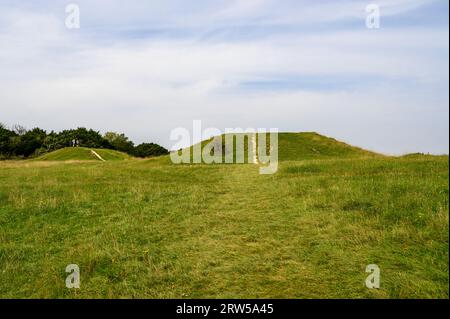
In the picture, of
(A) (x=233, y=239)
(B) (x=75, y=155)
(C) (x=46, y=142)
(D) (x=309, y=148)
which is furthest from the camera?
(C) (x=46, y=142)

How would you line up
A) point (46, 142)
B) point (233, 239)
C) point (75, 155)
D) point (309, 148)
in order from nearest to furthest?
point (233, 239), point (309, 148), point (75, 155), point (46, 142)

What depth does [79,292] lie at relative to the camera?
28.5ft

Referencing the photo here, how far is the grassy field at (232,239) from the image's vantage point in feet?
27.9

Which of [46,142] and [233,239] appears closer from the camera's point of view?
[233,239]

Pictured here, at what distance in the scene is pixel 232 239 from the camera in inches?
458

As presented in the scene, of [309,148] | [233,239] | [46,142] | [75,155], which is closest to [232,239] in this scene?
[233,239]

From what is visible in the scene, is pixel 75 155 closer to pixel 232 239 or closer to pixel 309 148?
pixel 309 148

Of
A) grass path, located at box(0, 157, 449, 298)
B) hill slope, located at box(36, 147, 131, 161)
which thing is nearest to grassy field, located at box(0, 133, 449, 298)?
grass path, located at box(0, 157, 449, 298)

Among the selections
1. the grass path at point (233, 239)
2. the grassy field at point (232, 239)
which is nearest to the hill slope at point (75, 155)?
the grassy field at point (232, 239)

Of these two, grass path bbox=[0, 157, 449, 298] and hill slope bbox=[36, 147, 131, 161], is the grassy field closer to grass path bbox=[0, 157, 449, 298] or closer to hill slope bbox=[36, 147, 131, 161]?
grass path bbox=[0, 157, 449, 298]

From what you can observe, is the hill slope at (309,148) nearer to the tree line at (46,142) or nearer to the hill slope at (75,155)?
the hill slope at (75,155)

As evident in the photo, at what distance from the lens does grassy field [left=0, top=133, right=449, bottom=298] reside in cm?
850

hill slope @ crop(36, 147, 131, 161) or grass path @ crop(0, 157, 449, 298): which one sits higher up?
hill slope @ crop(36, 147, 131, 161)
